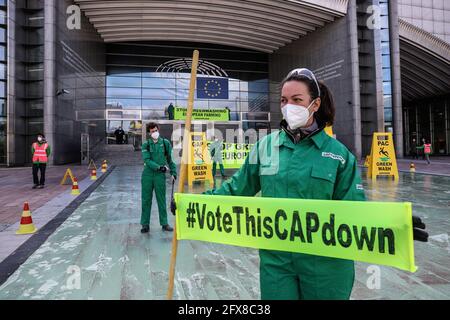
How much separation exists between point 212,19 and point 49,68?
494 inches

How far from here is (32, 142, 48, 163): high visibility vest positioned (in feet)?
36.5

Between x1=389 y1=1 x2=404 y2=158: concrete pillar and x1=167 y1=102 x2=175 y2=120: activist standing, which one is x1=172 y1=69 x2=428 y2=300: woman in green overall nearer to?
x1=389 y1=1 x2=404 y2=158: concrete pillar

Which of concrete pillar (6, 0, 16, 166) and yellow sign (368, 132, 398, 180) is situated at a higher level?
concrete pillar (6, 0, 16, 166)

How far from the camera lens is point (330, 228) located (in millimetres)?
1915

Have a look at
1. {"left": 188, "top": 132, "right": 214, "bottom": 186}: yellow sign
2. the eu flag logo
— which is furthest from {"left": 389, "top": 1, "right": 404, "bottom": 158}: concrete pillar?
{"left": 188, "top": 132, "right": 214, "bottom": 186}: yellow sign

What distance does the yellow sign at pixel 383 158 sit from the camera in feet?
41.8

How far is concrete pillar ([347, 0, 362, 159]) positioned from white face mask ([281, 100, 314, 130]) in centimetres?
2458

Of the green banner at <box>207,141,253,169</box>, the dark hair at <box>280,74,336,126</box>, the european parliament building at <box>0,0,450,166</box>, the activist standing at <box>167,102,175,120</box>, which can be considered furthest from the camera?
the activist standing at <box>167,102,175,120</box>

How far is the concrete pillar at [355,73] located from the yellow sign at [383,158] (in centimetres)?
1231

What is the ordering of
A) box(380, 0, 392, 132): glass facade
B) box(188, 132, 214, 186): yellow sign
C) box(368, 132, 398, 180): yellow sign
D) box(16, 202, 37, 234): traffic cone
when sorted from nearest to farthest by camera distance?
box(16, 202, 37, 234): traffic cone → box(188, 132, 214, 186): yellow sign → box(368, 132, 398, 180): yellow sign → box(380, 0, 392, 132): glass facade

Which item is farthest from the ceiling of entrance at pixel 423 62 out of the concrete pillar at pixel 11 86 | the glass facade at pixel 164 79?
the concrete pillar at pixel 11 86

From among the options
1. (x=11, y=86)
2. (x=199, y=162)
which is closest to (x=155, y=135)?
(x=199, y=162)
